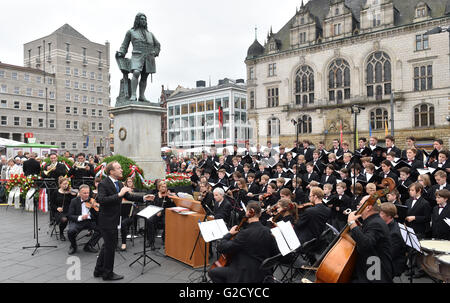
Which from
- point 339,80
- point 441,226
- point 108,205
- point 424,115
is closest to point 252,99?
point 339,80

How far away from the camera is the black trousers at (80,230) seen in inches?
301

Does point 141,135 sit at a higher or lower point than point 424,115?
lower

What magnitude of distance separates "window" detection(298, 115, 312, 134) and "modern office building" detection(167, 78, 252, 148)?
15200mm

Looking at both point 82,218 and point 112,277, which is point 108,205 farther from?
point 82,218

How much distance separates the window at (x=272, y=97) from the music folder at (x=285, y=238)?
44.7 meters

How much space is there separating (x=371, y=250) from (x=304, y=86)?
4407 centimetres

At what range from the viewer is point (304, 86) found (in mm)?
46125

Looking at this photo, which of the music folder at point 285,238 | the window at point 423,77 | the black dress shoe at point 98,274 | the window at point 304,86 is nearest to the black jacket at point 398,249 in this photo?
the music folder at point 285,238

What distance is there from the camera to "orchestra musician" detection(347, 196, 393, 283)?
166 inches

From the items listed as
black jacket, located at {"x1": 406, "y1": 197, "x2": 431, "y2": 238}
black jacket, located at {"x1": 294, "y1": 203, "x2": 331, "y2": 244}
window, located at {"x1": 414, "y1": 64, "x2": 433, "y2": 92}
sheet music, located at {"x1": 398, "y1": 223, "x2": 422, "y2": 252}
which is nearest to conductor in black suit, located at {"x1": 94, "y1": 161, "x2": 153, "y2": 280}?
black jacket, located at {"x1": 294, "y1": 203, "x2": 331, "y2": 244}

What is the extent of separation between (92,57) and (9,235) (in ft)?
226

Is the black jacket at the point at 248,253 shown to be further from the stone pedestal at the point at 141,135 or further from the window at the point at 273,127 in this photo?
the window at the point at 273,127

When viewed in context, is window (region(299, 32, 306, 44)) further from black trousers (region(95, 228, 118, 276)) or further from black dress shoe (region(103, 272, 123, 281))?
black dress shoe (region(103, 272, 123, 281))
